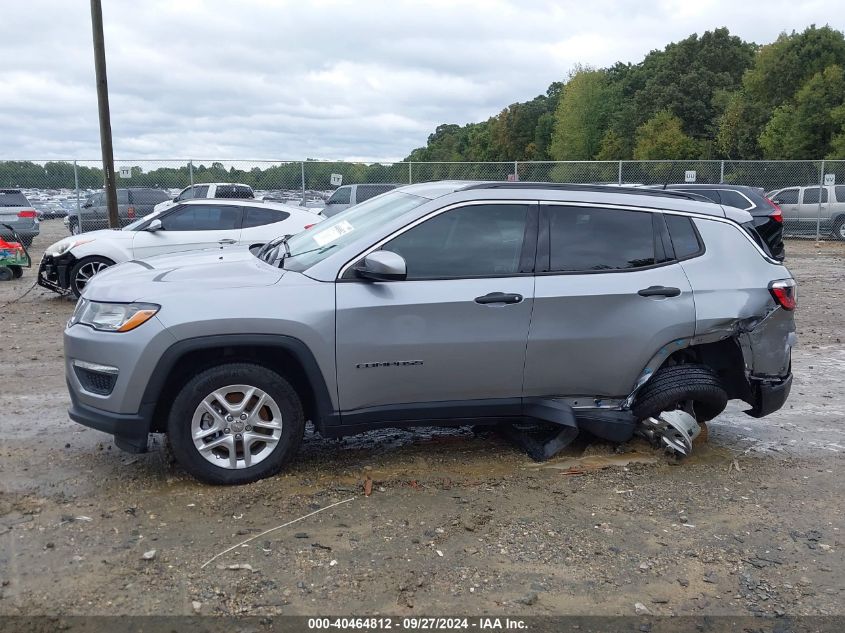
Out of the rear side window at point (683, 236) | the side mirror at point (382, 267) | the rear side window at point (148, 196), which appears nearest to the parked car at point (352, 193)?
the rear side window at point (148, 196)

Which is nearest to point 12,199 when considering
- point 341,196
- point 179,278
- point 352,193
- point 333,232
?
point 341,196

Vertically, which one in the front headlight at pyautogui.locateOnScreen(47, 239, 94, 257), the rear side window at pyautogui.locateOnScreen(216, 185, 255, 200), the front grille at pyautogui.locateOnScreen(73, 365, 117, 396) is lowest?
the front grille at pyautogui.locateOnScreen(73, 365, 117, 396)

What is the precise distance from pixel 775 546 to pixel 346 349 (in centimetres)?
251

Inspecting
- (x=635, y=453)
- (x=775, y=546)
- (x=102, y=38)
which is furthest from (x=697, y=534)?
(x=102, y=38)

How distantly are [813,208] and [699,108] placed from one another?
44.9 meters

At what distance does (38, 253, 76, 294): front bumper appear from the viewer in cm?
1125

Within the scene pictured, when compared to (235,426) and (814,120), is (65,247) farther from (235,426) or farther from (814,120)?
(814,120)

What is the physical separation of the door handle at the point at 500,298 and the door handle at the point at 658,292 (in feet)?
2.66

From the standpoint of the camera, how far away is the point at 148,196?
74.4 feet

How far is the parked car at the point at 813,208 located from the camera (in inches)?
935

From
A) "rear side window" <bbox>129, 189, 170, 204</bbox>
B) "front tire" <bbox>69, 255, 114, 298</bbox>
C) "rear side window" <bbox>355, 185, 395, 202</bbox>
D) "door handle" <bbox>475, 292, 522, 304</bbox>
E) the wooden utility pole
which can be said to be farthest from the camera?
"rear side window" <bbox>129, 189, 170, 204</bbox>

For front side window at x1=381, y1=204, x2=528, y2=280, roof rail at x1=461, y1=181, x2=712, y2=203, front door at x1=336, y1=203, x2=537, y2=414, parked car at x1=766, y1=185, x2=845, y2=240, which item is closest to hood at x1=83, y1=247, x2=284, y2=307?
front door at x1=336, y1=203, x2=537, y2=414

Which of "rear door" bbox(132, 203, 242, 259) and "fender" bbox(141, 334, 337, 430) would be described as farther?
"rear door" bbox(132, 203, 242, 259)

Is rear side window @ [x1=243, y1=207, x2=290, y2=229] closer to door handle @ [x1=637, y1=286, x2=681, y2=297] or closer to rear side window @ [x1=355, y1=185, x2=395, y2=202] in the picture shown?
door handle @ [x1=637, y1=286, x2=681, y2=297]
